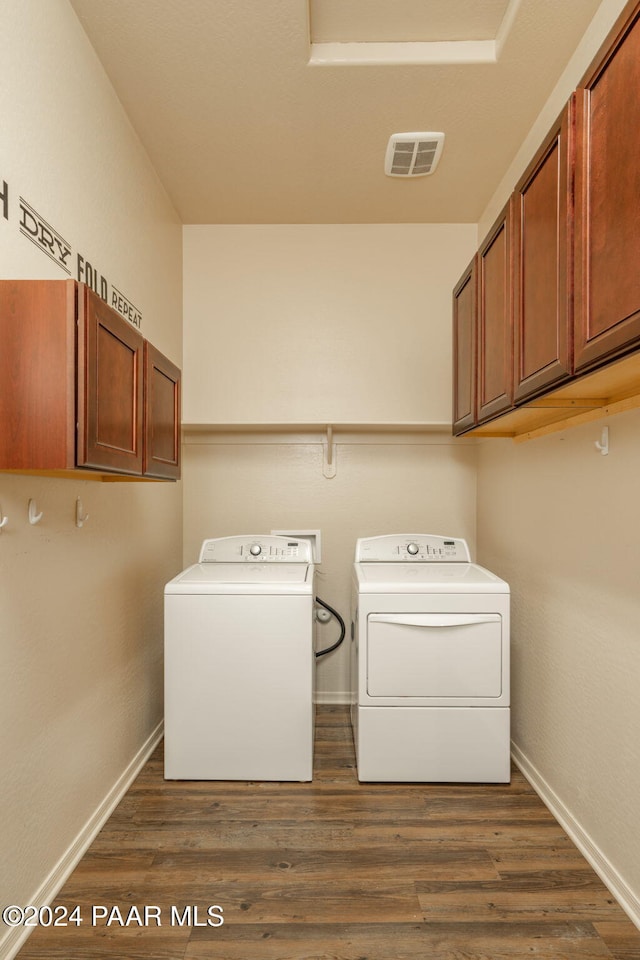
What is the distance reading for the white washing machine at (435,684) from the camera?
7.21ft

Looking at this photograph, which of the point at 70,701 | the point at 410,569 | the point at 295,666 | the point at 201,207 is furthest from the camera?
the point at 201,207

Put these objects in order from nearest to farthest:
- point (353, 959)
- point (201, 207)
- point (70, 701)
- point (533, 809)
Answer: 1. point (353, 959)
2. point (70, 701)
3. point (533, 809)
4. point (201, 207)

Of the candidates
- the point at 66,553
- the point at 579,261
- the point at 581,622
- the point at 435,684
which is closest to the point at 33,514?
the point at 66,553

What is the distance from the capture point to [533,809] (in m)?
2.04

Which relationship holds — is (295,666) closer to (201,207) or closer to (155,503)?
(155,503)

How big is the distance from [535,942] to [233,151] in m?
3.00

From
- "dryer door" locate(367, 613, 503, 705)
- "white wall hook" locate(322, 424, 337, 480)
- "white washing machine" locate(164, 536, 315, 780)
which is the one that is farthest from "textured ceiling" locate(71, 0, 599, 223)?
"dryer door" locate(367, 613, 503, 705)

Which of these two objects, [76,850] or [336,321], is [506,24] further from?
[76,850]

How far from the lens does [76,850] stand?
5.73 ft

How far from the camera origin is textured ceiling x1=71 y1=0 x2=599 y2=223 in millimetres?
1760

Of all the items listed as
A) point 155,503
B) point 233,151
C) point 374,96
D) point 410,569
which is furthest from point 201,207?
point 410,569

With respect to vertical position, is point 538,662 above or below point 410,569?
below

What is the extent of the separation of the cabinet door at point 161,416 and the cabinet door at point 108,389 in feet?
0.24

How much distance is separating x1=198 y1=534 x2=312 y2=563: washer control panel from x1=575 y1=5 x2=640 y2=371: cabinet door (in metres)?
1.76
